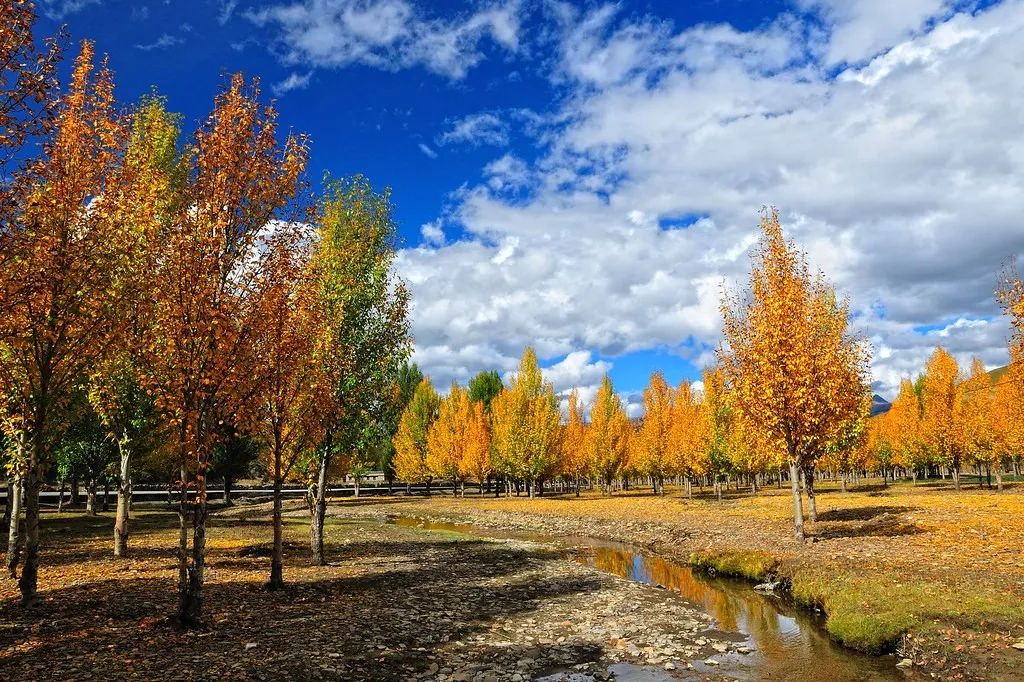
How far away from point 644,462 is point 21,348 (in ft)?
251

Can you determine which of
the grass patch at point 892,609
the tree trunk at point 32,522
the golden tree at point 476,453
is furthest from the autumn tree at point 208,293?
the golden tree at point 476,453

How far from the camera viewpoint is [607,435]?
91.0 m

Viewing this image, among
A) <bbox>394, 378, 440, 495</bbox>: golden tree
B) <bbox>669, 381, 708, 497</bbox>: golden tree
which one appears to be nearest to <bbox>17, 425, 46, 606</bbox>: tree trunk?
<bbox>669, 381, 708, 497</bbox>: golden tree

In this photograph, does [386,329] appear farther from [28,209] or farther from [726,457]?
[726,457]

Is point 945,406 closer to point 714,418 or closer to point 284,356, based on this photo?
point 714,418

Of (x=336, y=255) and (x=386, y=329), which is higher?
(x=336, y=255)

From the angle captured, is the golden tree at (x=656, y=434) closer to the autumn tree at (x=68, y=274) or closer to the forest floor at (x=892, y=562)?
the forest floor at (x=892, y=562)

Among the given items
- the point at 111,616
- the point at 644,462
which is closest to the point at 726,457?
the point at 644,462

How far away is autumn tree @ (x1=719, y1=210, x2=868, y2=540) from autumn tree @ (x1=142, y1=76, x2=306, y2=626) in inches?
927

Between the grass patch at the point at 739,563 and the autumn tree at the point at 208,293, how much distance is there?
20.8 meters

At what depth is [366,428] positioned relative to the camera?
27797 mm

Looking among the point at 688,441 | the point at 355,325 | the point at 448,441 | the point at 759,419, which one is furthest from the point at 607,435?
the point at 355,325

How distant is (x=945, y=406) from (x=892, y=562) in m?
59.9

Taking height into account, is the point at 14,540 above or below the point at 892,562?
above
